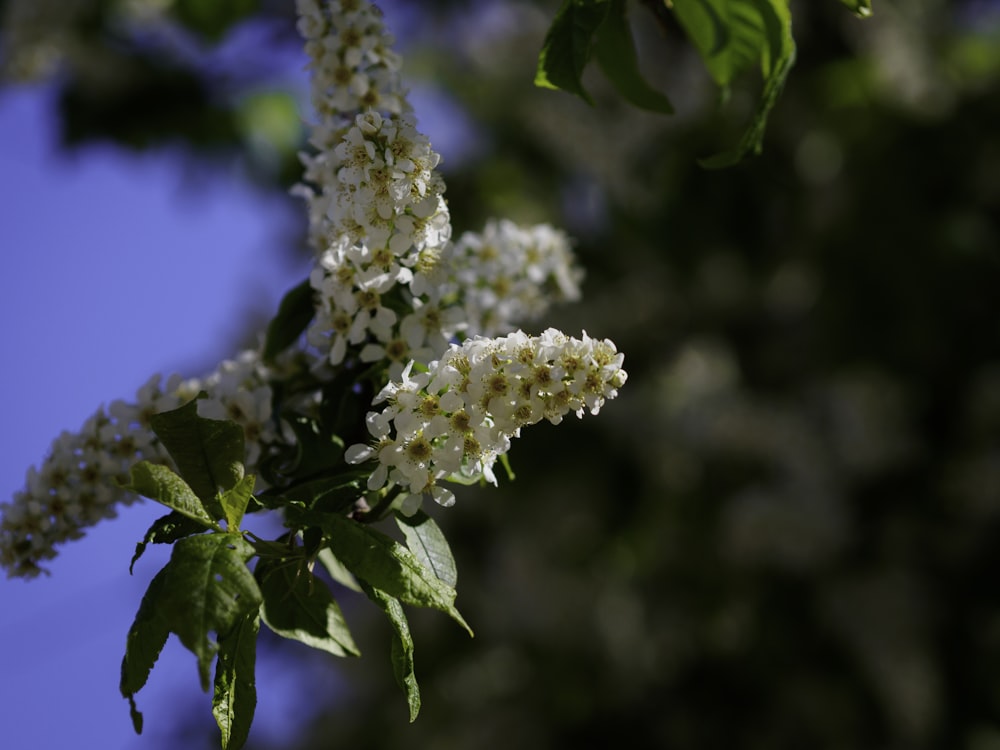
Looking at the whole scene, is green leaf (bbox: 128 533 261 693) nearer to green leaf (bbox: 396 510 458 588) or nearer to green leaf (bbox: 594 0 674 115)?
green leaf (bbox: 396 510 458 588)

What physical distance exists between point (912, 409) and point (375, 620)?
88.7 inches

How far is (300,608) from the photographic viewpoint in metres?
0.72

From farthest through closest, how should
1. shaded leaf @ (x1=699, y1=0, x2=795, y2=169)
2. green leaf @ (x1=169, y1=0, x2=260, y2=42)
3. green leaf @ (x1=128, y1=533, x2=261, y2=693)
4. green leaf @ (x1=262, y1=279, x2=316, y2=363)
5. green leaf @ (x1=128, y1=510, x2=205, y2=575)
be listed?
1. green leaf @ (x1=169, y1=0, x2=260, y2=42)
2. green leaf @ (x1=262, y1=279, x2=316, y2=363)
3. shaded leaf @ (x1=699, y1=0, x2=795, y2=169)
4. green leaf @ (x1=128, y1=510, x2=205, y2=575)
5. green leaf @ (x1=128, y1=533, x2=261, y2=693)

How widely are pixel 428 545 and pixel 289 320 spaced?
0.31 m

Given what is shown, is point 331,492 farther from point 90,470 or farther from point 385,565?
point 90,470

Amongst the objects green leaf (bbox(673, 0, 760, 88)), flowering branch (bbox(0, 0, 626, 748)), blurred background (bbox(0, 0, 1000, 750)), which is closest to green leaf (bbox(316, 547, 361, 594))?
flowering branch (bbox(0, 0, 626, 748))

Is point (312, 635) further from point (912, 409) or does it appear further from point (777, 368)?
point (777, 368)

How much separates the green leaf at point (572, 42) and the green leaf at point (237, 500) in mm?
367

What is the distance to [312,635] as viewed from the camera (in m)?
0.72

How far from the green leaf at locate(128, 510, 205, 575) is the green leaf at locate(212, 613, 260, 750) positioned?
0.26 feet

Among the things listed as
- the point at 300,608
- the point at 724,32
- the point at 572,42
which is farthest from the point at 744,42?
the point at 300,608

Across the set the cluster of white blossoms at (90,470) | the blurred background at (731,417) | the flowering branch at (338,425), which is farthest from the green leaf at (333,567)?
the blurred background at (731,417)

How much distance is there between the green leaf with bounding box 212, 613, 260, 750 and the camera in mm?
635

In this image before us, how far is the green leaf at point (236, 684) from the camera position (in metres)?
0.63
